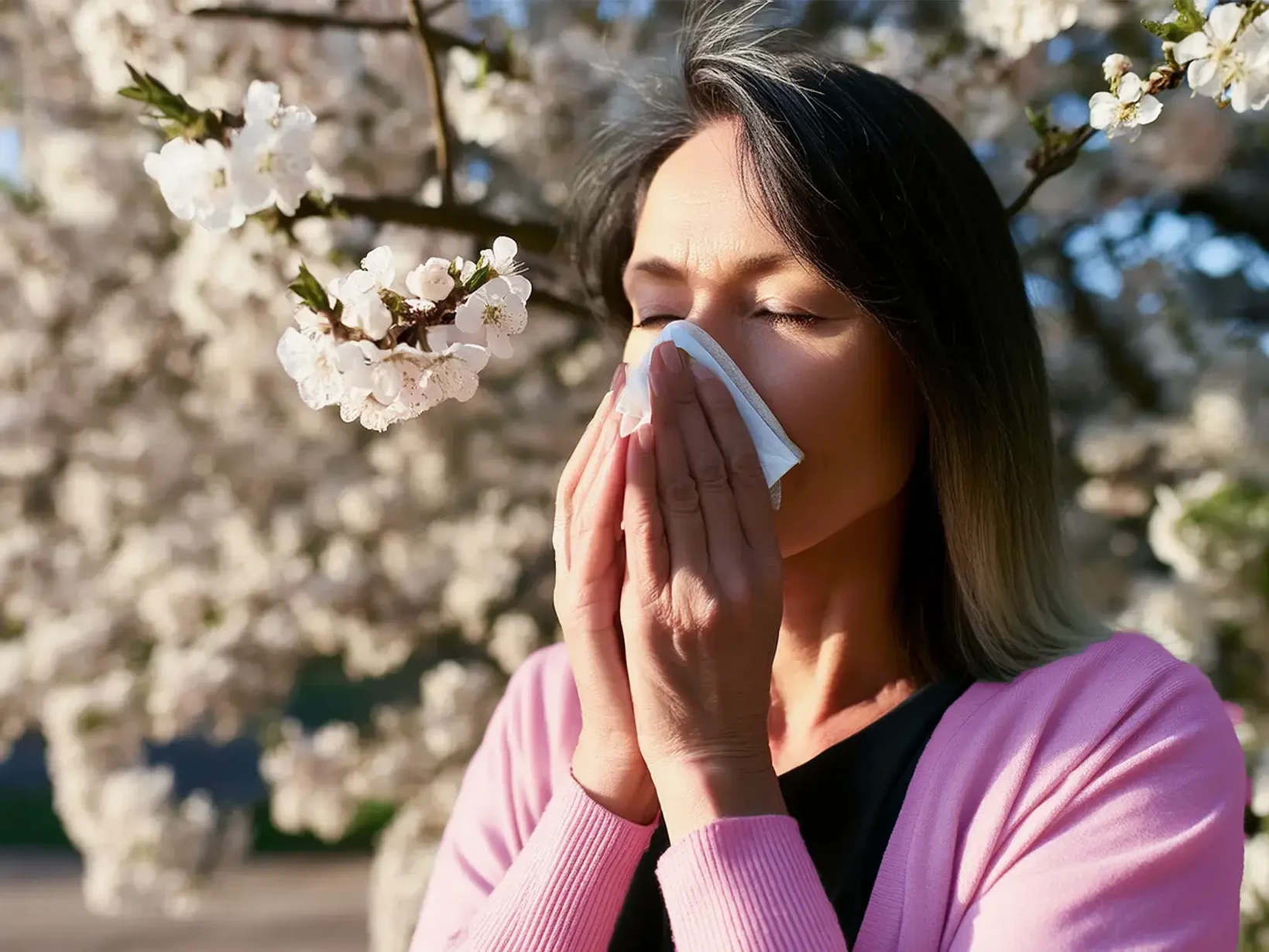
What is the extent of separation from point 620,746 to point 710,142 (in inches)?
31.1

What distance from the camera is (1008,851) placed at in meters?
1.21

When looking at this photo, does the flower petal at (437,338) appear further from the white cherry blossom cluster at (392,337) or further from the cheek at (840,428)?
the cheek at (840,428)

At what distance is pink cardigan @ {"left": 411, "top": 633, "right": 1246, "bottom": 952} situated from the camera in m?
1.14

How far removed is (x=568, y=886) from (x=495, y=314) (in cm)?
66

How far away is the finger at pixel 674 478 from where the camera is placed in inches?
48.7

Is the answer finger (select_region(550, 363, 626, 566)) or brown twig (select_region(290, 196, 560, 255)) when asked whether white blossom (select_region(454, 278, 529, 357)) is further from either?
brown twig (select_region(290, 196, 560, 255))

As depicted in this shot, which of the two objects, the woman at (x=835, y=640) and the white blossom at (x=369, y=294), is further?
the woman at (x=835, y=640)

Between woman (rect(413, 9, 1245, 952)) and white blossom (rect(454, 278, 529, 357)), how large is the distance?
0.21 metres

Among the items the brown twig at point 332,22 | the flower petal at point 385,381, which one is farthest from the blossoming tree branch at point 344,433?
the flower petal at point 385,381

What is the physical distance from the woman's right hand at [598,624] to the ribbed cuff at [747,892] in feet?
0.46

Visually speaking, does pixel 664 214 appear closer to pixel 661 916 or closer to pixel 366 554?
pixel 661 916

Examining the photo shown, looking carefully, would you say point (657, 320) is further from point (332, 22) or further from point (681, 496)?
point (332, 22)

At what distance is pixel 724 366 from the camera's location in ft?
4.27

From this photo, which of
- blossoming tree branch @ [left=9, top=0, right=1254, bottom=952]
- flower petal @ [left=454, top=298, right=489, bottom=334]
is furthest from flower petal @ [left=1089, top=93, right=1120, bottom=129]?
blossoming tree branch @ [left=9, top=0, right=1254, bottom=952]
